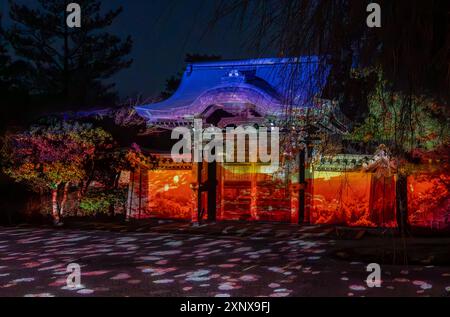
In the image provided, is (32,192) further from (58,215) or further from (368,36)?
(368,36)

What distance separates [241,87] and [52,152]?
7.05m

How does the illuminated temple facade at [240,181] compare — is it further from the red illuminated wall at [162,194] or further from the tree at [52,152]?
the tree at [52,152]

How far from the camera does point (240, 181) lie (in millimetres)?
17531

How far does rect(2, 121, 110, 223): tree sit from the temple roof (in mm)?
2021

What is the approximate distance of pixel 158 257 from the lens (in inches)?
428

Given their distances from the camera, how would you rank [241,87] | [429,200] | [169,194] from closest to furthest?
[241,87], [429,200], [169,194]

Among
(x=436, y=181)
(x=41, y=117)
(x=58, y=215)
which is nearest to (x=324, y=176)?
(x=436, y=181)

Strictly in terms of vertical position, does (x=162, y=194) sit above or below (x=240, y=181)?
below

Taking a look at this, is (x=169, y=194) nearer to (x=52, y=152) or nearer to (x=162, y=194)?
(x=162, y=194)

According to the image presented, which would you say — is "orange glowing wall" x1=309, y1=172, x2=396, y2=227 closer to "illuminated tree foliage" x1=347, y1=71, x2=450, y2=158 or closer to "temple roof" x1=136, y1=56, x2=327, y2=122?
"temple roof" x1=136, y1=56, x2=327, y2=122

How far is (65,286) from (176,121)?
937 centimetres

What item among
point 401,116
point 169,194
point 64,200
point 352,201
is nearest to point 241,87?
point 352,201

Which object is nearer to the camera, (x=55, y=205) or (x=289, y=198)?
(x=289, y=198)

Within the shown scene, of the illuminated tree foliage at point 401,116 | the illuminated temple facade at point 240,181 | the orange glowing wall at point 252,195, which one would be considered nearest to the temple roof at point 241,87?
the illuminated temple facade at point 240,181
